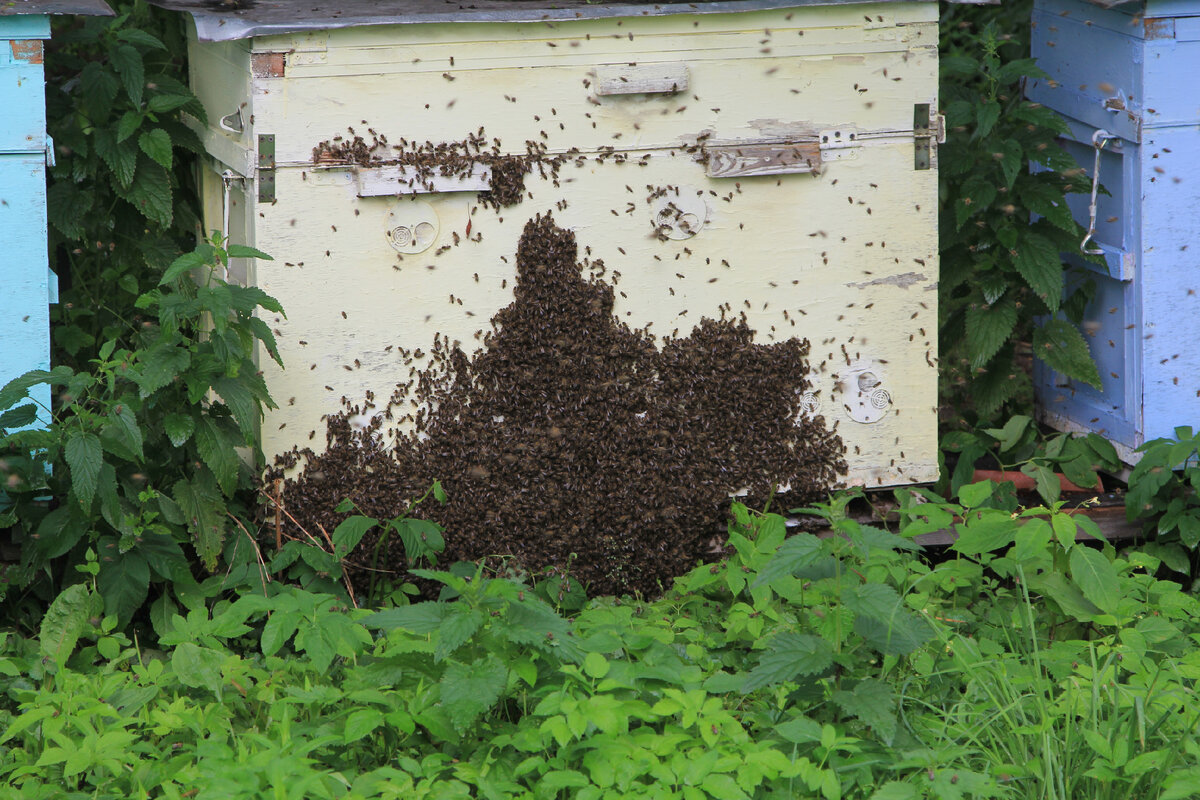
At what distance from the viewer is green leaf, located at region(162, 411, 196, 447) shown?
3396mm

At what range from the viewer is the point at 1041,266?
13.8 ft

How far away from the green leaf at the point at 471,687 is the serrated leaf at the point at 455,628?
0.18 ft

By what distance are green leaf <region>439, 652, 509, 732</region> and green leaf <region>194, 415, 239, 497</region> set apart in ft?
3.43

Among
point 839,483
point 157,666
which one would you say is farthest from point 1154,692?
point 157,666

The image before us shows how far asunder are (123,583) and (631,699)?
1577 mm

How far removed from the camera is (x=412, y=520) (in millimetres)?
3746

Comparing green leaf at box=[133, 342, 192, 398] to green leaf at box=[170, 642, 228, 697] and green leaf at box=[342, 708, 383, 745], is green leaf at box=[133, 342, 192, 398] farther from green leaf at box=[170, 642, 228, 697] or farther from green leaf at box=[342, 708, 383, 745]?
green leaf at box=[342, 708, 383, 745]

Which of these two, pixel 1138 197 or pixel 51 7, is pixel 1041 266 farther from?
pixel 51 7

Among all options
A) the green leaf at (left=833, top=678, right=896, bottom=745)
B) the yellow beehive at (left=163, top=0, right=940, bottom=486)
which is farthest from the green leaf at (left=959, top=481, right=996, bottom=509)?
the green leaf at (left=833, top=678, right=896, bottom=745)

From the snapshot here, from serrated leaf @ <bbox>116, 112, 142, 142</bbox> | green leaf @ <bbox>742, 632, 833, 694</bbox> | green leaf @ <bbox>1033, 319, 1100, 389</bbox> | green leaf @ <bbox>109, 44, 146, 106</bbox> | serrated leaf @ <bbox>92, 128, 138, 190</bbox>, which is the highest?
green leaf @ <bbox>109, 44, 146, 106</bbox>

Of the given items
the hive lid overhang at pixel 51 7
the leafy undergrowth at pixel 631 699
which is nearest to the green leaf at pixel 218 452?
the leafy undergrowth at pixel 631 699

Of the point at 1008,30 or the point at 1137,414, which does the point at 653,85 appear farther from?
the point at 1008,30

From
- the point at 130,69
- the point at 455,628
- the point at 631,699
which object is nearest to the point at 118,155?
the point at 130,69

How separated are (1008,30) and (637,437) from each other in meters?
3.59
